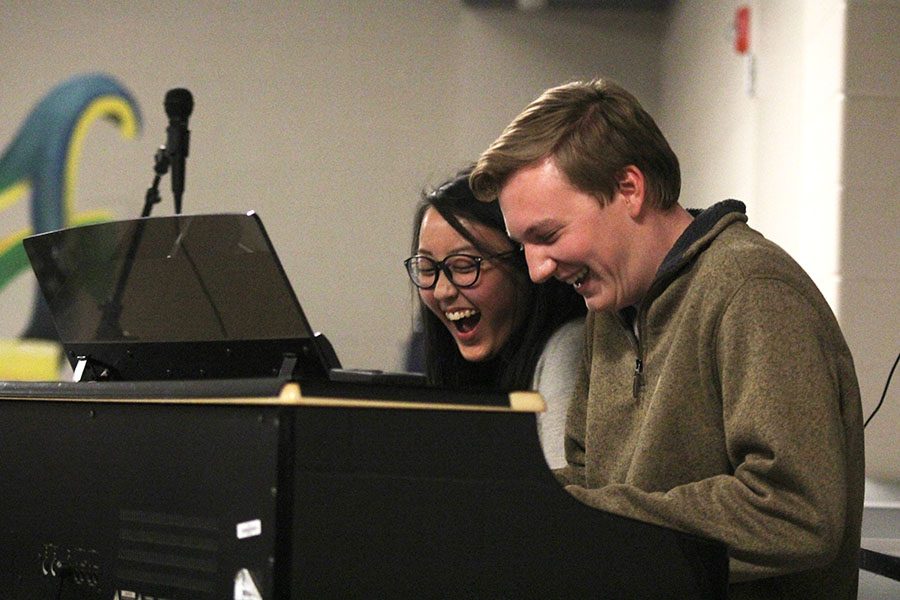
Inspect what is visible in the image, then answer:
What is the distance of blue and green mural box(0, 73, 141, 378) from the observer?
5.31 meters

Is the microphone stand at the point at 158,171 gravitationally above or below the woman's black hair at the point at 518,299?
above

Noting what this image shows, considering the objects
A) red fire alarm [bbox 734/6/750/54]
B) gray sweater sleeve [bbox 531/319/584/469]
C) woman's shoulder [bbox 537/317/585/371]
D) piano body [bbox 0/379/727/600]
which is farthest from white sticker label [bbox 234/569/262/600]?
red fire alarm [bbox 734/6/750/54]

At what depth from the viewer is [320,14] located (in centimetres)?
532

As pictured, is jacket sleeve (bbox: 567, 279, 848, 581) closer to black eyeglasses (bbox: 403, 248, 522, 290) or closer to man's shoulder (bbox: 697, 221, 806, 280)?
man's shoulder (bbox: 697, 221, 806, 280)

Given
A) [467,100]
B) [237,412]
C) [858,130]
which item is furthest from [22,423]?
[467,100]

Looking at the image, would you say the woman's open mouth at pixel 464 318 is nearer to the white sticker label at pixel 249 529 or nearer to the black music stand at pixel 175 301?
the black music stand at pixel 175 301

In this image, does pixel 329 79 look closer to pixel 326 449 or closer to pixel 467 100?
pixel 467 100

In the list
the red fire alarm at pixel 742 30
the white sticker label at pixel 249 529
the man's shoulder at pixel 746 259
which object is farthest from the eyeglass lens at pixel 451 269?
the red fire alarm at pixel 742 30

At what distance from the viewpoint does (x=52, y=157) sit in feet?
17.7

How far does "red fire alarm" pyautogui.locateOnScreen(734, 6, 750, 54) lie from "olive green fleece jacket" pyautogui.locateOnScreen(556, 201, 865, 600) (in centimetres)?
237

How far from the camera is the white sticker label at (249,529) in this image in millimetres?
946

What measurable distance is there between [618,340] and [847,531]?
38 centimetres

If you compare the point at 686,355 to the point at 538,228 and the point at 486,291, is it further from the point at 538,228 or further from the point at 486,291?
the point at 486,291

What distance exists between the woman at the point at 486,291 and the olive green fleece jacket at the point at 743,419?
0.36 meters
